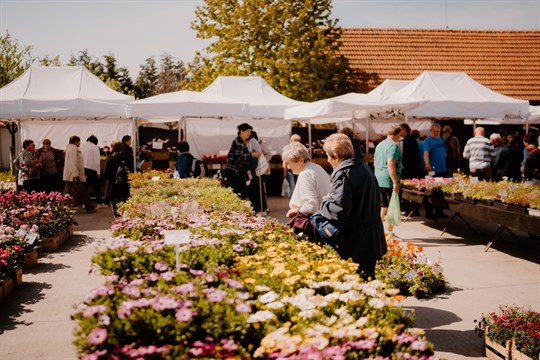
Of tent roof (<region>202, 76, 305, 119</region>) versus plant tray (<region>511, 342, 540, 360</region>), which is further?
tent roof (<region>202, 76, 305, 119</region>)

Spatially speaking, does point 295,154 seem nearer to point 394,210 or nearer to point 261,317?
point 261,317

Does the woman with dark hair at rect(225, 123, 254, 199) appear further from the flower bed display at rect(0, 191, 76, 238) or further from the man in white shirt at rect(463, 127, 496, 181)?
the man in white shirt at rect(463, 127, 496, 181)

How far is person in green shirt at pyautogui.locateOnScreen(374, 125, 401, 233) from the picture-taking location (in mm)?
8438

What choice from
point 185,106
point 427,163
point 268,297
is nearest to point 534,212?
point 427,163

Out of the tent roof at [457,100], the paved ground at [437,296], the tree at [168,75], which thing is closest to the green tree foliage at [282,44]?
the tent roof at [457,100]

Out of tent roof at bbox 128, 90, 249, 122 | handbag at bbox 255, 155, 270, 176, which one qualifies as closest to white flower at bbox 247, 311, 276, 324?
handbag at bbox 255, 155, 270, 176

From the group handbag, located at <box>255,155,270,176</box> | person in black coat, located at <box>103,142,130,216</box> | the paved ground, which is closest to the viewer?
the paved ground

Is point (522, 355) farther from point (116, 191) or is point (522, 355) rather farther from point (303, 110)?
point (303, 110)

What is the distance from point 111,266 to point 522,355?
296cm

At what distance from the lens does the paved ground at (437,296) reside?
4853mm

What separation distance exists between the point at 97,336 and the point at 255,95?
13877 millimetres

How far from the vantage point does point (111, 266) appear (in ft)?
11.7

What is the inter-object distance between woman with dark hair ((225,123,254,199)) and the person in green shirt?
293 cm

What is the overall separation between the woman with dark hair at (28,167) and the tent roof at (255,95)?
534 centimetres
